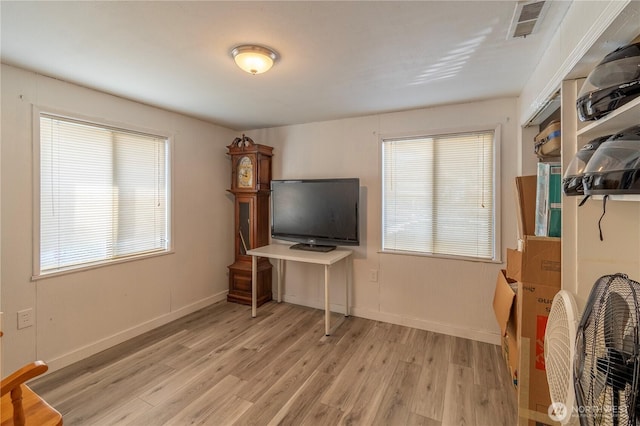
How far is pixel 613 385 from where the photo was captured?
2.31 feet

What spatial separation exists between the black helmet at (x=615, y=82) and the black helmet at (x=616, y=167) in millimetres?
114

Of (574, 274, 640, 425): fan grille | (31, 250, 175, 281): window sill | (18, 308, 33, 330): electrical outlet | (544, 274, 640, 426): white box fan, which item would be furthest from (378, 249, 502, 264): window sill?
(18, 308, 33, 330): electrical outlet

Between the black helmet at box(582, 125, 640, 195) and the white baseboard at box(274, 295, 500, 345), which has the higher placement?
the black helmet at box(582, 125, 640, 195)

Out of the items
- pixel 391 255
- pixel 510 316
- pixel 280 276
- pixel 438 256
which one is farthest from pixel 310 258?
pixel 510 316

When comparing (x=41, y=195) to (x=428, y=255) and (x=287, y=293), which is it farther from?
(x=428, y=255)

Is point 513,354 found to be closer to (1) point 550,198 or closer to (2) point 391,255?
(1) point 550,198

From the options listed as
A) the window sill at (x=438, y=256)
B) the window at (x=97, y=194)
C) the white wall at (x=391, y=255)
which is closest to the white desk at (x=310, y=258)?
the white wall at (x=391, y=255)

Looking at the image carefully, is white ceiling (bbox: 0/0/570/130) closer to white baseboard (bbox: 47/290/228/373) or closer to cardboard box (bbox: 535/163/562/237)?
cardboard box (bbox: 535/163/562/237)

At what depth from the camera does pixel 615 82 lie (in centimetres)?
93

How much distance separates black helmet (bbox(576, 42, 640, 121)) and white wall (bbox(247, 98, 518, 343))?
1750 mm

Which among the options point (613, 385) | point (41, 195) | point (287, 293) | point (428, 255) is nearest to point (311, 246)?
point (287, 293)

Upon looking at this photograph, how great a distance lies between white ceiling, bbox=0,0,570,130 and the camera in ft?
4.56

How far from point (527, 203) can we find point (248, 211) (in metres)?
3.02

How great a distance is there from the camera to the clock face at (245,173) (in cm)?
361
